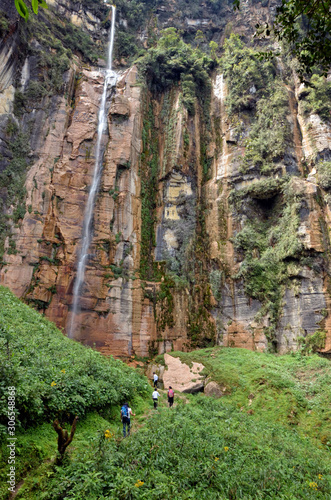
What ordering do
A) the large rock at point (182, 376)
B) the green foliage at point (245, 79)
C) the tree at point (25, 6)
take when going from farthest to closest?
1. the green foliage at point (245, 79)
2. the large rock at point (182, 376)
3. the tree at point (25, 6)

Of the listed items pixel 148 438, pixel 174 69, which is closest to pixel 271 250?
pixel 148 438

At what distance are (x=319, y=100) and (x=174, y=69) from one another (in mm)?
11977

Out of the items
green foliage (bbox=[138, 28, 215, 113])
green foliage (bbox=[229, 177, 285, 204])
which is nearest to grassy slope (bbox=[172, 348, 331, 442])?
green foliage (bbox=[229, 177, 285, 204])

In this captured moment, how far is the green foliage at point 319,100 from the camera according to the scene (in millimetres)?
21333

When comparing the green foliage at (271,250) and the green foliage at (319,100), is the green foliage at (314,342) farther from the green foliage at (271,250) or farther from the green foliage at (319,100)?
the green foliage at (319,100)

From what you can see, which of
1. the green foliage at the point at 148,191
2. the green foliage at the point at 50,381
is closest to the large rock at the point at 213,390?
the green foliage at the point at 50,381

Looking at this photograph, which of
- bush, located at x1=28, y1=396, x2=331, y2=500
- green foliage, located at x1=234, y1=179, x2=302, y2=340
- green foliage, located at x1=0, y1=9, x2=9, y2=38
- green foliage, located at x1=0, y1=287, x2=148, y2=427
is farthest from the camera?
green foliage, located at x1=0, y1=9, x2=9, y2=38

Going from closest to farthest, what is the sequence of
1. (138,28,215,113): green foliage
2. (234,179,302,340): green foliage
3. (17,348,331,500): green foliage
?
(17,348,331,500): green foliage → (234,179,302,340): green foliage → (138,28,215,113): green foliage

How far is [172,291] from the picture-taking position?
20.9 m

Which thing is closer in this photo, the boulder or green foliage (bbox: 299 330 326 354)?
the boulder

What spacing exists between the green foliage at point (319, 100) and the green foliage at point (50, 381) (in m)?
20.9

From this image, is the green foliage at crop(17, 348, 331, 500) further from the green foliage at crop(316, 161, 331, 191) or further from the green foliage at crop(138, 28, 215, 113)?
the green foliage at crop(138, 28, 215, 113)

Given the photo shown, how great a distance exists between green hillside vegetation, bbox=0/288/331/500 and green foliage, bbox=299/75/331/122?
17647 mm

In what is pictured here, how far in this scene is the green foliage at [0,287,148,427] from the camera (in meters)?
5.47
